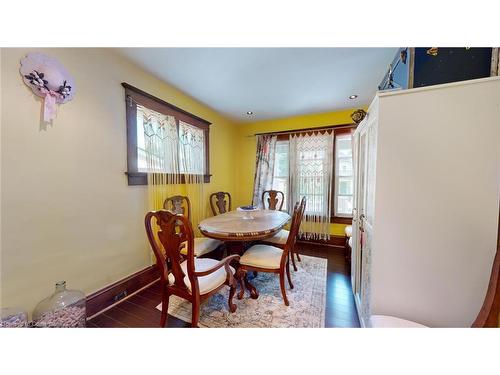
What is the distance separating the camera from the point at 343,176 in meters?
3.11

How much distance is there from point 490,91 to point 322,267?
2263 millimetres

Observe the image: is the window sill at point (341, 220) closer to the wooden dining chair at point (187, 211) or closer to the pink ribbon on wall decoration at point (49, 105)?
the wooden dining chair at point (187, 211)

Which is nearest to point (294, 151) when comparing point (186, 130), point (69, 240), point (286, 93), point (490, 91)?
point (286, 93)

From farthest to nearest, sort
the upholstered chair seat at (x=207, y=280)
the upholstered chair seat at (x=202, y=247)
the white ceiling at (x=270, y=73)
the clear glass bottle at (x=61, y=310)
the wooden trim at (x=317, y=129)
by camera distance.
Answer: the wooden trim at (x=317, y=129) < the upholstered chair seat at (x=202, y=247) < the white ceiling at (x=270, y=73) < the upholstered chair seat at (x=207, y=280) < the clear glass bottle at (x=61, y=310)

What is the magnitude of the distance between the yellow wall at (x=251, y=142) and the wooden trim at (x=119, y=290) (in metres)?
2.31

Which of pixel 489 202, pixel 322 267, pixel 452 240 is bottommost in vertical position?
pixel 322 267

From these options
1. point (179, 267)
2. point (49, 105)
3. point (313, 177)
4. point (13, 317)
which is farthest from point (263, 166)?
point (13, 317)

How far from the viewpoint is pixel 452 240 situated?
32.4 inches

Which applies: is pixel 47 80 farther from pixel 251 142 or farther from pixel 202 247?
pixel 251 142

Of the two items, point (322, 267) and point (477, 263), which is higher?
point (477, 263)

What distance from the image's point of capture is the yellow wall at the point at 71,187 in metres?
1.09


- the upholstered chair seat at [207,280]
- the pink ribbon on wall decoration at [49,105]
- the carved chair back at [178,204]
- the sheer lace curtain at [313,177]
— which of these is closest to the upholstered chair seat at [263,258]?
the upholstered chair seat at [207,280]

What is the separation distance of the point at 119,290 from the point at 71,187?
1.08 m
